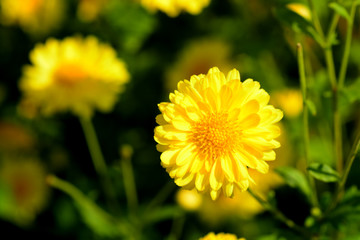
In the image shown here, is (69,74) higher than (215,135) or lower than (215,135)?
higher

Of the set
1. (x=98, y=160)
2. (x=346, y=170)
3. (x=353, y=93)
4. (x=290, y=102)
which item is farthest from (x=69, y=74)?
(x=346, y=170)

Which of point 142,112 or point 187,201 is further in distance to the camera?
point 142,112

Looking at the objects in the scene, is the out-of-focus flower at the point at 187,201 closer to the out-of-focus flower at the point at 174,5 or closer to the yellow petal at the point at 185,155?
the yellow petal at the point at 185,155

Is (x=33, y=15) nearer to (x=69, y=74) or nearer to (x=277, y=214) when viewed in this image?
Result: (x=69, y=74)

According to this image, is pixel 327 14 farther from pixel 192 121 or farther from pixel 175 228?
pixel 192 121

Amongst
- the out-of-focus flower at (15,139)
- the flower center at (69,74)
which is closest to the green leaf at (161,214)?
the flower center at (69,74)

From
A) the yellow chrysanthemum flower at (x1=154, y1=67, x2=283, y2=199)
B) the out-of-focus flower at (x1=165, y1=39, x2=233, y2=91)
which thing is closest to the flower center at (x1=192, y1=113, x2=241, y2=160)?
the yellow chrysanthemum flower at (x1=154, y1=67, x2=283, y2=199)

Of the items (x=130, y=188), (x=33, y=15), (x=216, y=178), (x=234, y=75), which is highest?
(x=33, y=15)
